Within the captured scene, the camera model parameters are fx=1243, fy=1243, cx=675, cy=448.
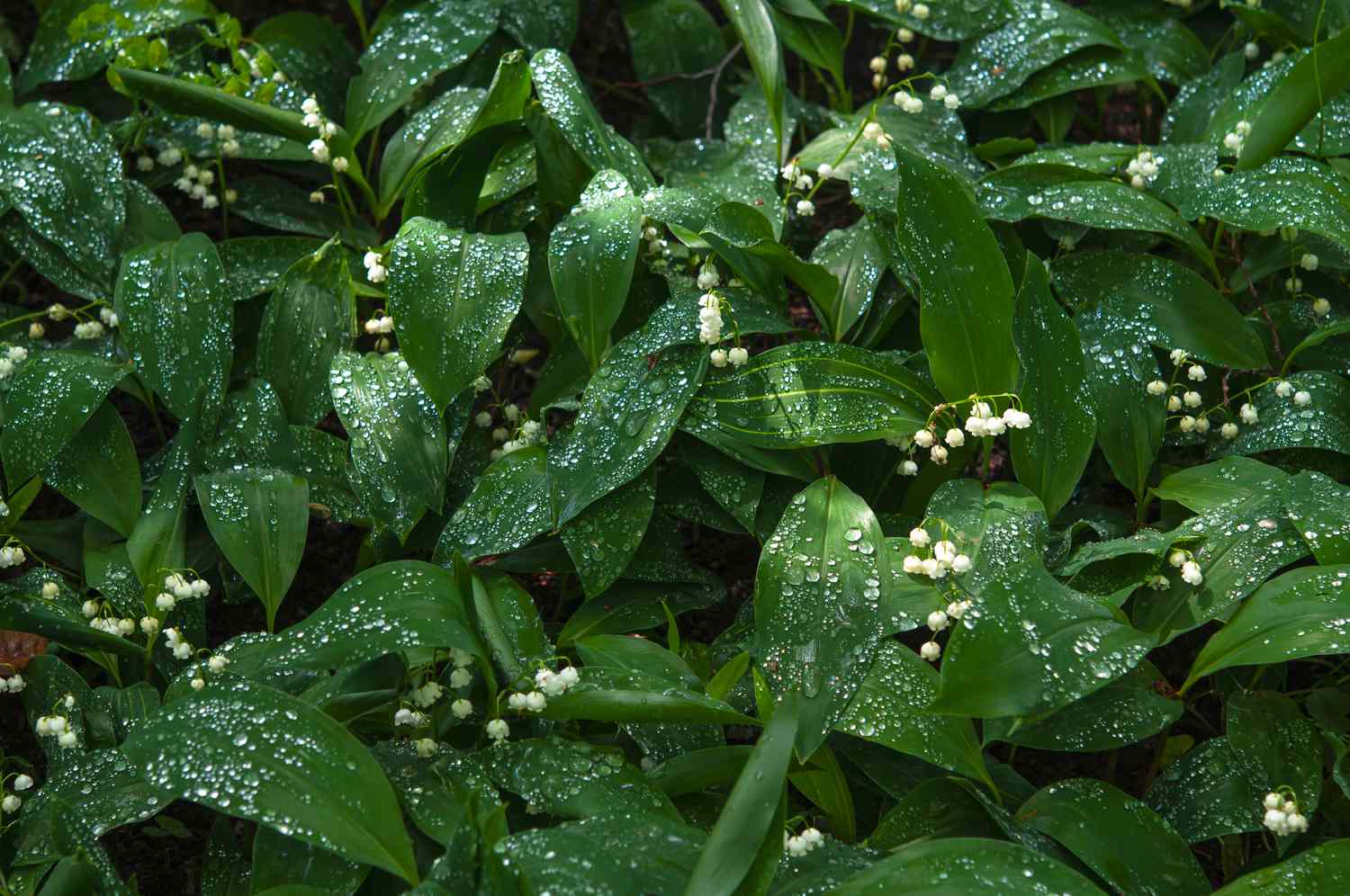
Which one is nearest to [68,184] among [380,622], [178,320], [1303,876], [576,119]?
[178,320]

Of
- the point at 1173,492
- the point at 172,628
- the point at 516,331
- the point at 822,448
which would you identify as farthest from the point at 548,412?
the point at 1173,492

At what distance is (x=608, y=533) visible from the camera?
6.03 feet

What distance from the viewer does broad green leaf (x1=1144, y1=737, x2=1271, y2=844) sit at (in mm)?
1631

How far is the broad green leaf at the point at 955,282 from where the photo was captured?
1.80 m

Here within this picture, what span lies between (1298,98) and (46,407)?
6.96ft

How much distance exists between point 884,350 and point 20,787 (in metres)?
1.45

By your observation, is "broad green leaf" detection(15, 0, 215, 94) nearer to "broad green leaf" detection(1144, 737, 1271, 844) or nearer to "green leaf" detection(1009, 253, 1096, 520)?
"green leaf" detection(1009, 253, 1096, 520)

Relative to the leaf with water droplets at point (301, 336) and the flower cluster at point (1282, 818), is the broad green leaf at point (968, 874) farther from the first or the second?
the leaf with water droplets at point (301, 336)

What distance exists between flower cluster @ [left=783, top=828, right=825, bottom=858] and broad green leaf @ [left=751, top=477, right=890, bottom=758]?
0.31 ft

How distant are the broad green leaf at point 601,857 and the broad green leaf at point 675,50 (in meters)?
1.67

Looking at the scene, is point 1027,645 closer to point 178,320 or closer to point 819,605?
point 819,605

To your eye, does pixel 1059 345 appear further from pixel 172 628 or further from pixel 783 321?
pixel 172 628

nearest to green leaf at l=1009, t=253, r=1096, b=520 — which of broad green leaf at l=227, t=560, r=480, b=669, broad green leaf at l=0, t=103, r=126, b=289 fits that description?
broad green leaf at l=227, t=560, r=480, b=669

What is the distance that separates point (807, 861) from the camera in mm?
1536
